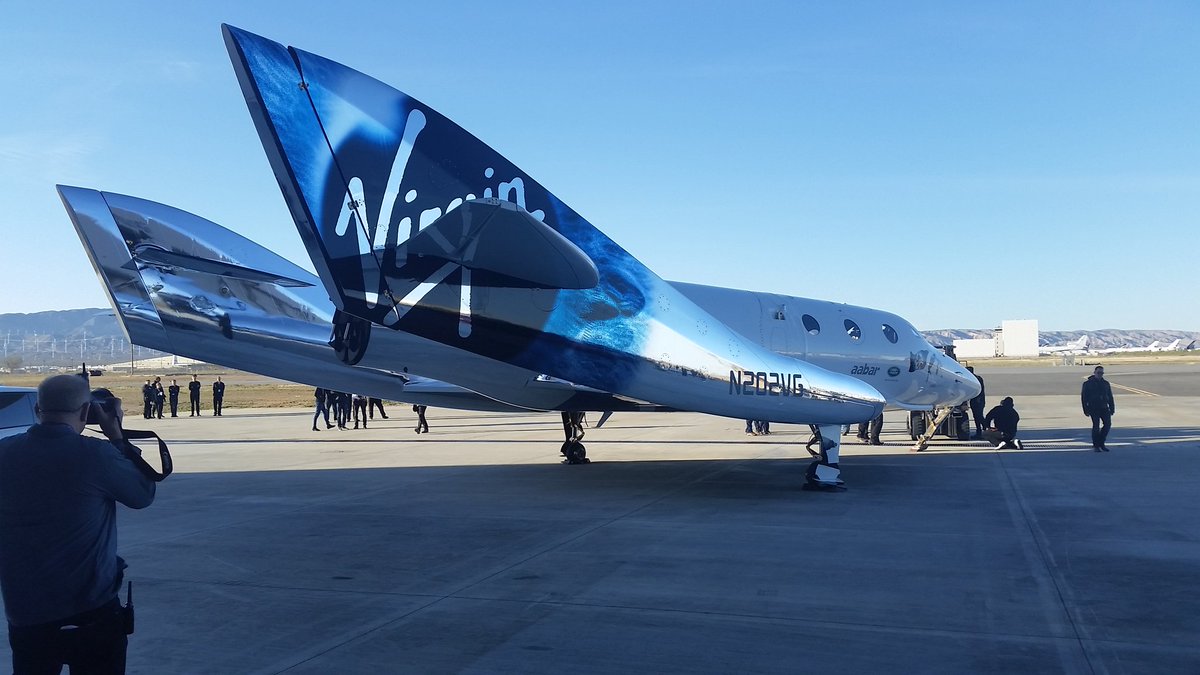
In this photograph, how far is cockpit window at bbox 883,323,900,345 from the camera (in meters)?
15.7

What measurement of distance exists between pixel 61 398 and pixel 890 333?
14.4m

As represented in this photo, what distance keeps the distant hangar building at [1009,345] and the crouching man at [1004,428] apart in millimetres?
134739

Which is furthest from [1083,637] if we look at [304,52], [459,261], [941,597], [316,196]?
[304,52]

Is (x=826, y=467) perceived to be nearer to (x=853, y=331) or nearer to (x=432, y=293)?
(x=853, y=331)

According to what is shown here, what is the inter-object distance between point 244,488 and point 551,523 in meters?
6.08

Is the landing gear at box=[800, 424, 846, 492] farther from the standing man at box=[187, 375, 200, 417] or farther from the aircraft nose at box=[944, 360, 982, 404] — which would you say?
the standing man at box=[187, 375, 200, 417]

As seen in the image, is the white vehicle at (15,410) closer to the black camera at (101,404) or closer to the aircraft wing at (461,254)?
the aircraft wing at (461,254)

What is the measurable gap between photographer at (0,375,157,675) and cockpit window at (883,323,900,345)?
14089 millimetres

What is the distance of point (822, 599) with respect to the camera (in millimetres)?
6598

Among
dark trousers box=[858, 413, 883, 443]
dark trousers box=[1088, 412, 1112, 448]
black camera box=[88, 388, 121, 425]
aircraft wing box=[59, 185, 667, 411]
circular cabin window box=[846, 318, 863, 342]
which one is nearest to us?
black camera box=[88, 388, 121, 425]

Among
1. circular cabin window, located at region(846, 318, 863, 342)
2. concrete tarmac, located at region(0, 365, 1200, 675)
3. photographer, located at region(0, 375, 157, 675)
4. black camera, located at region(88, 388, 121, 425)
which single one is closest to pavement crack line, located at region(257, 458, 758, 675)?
concrete tarmac, located at region(0, 365, 1200, 675)

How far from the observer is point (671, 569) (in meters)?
7.59

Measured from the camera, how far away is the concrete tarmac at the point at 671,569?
17.8 ft

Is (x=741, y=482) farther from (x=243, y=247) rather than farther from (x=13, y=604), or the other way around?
(x=13, y=604)
